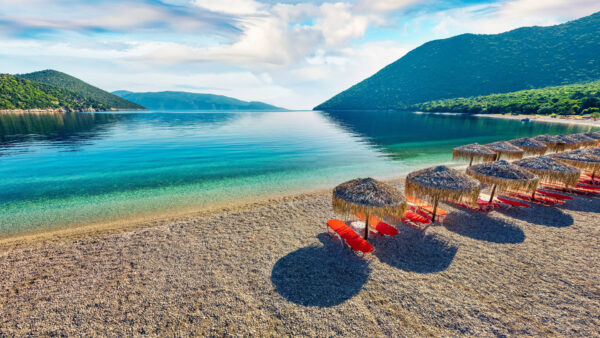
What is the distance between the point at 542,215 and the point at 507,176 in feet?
8.49

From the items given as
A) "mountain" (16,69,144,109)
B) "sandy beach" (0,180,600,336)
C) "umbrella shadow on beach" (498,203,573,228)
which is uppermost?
"mountain" (16,69,144,109)

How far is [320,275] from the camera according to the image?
7.17 m

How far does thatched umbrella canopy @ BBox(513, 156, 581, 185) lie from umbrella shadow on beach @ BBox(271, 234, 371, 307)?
38.8 ft

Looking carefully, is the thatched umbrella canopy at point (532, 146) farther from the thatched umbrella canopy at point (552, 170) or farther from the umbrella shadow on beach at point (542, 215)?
the umbrella shadow on beach at point (542, 215)

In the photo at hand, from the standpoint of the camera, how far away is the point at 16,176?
18.0 m

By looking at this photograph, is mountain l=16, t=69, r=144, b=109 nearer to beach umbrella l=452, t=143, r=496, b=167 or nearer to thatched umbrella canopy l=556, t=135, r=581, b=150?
beach umbrella l=452, t=143, r=496, b=167

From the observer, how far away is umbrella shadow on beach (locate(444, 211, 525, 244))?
29.7ft

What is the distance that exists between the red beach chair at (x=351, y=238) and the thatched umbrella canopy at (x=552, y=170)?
1128 cm

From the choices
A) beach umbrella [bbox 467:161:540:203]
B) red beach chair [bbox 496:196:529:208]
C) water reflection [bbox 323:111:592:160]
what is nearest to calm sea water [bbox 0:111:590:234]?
water reflection [bbox 323:111:592:160]

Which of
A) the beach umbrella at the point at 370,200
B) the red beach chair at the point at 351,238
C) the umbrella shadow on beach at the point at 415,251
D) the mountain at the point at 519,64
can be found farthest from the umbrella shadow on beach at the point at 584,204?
the mountain at the point at 519,64

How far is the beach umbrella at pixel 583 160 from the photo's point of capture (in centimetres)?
1326

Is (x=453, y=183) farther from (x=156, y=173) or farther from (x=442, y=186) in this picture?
(x=156, y=173)

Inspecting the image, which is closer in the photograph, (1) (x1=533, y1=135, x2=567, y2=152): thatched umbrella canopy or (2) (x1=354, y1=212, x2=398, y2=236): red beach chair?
(2) (x1=354, y1=212, x2=398, y2=236): red beach chair

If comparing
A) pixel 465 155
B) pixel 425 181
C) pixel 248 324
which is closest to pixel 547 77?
pixel 465 155
